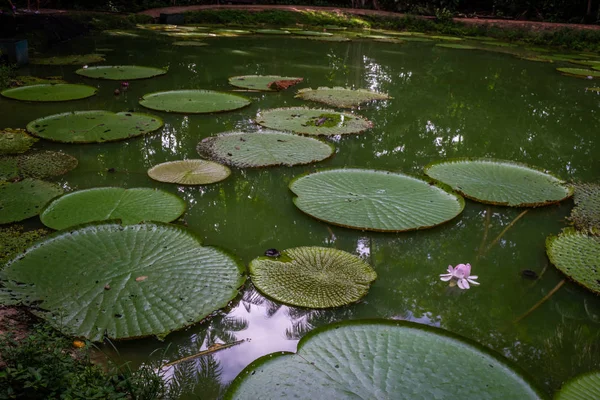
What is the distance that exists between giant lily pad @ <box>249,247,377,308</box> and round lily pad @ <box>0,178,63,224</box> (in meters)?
1.29

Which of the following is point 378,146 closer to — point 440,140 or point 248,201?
point 440,140

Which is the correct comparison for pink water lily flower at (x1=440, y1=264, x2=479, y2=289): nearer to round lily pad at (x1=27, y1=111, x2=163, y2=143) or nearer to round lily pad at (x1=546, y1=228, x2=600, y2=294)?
round lily pad at (x1=546, y1=228, x2=600, y2=294)

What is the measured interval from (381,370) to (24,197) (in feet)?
7.15

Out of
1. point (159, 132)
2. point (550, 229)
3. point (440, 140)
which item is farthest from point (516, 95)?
point (159, 132)

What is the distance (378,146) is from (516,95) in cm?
320

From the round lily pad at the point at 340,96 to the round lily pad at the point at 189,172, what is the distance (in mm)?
2075

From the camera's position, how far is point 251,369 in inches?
57.4

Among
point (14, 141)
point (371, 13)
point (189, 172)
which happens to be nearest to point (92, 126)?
point (14, 141)

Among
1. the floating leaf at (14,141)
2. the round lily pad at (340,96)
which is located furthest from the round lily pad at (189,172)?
the round lily pad at (340,96)

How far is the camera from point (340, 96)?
5023mm

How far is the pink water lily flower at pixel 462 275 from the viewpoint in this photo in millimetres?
1993

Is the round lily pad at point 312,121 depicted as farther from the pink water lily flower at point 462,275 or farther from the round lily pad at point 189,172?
the pink water lily flower at point 462,275

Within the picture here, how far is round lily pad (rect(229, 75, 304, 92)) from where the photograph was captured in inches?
209

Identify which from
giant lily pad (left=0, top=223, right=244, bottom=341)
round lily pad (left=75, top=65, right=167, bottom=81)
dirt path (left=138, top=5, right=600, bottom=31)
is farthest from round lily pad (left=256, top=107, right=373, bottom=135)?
dirt path (left=138, top=5, right=600, bottom=31)
